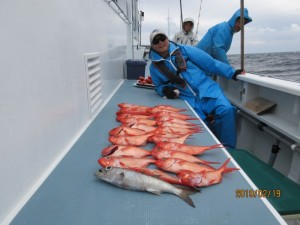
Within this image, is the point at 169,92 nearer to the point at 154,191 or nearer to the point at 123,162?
the point at 123,162

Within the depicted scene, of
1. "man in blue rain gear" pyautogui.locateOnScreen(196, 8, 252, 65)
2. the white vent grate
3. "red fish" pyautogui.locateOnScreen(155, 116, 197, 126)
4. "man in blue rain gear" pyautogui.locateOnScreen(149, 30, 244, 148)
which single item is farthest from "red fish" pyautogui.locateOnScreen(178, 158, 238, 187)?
"man in blue rain gear" pyautogui.locateOnScreen(196, 8, 252, 65)

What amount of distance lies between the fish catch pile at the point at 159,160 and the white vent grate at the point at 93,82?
0.45m

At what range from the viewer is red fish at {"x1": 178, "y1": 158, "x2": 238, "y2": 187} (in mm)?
1289

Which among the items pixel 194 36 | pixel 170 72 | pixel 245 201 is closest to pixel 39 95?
pixel 245 201

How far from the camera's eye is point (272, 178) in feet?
6.41

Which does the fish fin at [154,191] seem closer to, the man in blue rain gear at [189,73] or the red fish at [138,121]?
the red fish at [138,121]

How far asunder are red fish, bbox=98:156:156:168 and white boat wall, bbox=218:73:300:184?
4.92 ft

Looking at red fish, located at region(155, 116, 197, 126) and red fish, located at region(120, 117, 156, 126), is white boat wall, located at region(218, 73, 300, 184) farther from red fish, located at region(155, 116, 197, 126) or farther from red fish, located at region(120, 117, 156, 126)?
red fish, located at region(120, 117, 156, 126)

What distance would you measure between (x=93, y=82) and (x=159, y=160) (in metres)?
1.39

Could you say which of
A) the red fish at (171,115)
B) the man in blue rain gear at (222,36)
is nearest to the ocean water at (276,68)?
the man in blue rain gear at (222,36)

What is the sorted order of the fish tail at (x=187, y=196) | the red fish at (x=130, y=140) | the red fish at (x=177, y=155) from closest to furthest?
1. the fish tail at (x=187, y=196)
2. the red fish at (x=177, y=155)
3. the red fish at (x=130, y=140)

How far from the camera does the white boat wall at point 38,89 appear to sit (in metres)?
1.07

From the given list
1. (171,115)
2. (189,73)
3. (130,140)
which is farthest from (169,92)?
(130,140)

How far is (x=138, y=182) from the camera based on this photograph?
1270mm
